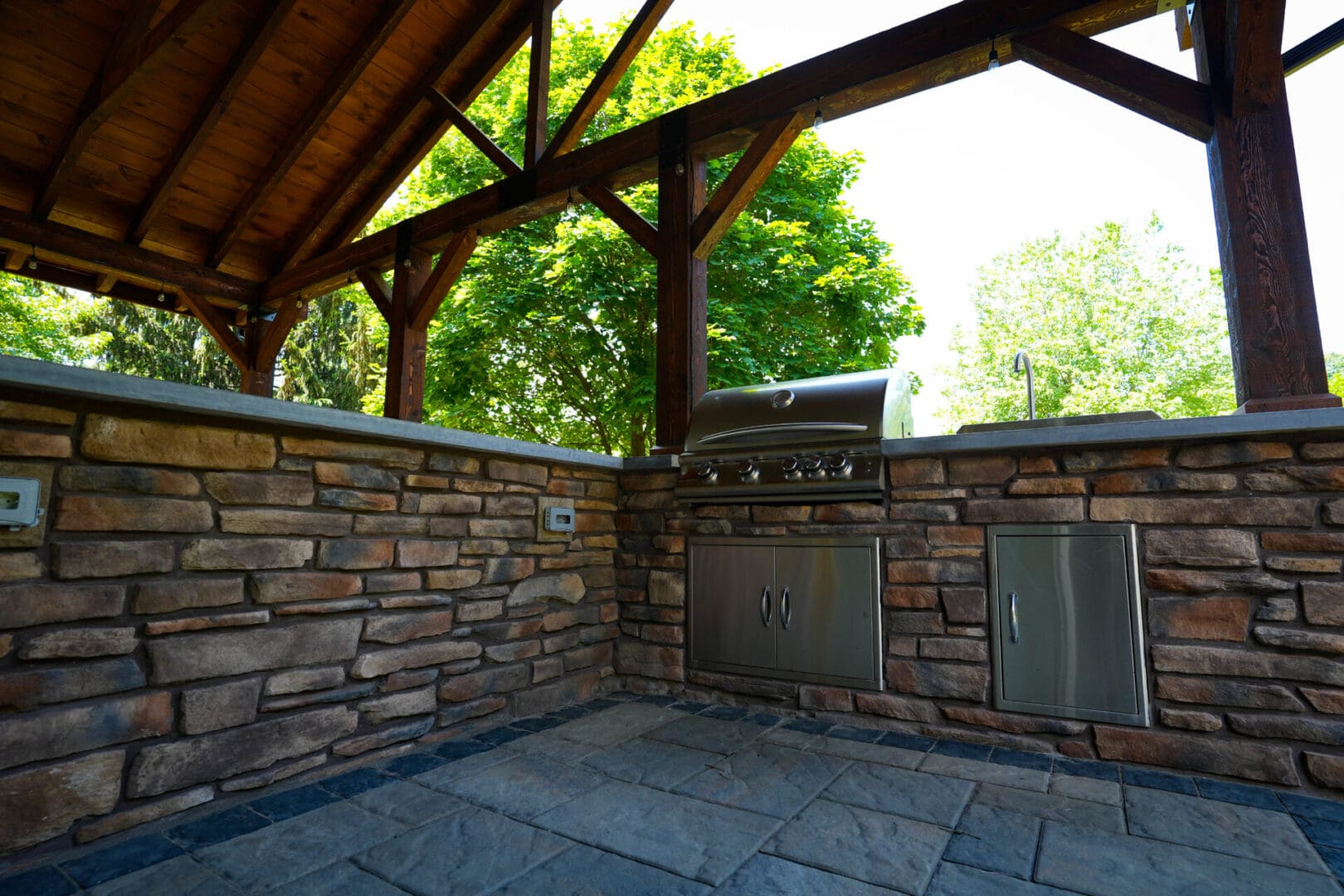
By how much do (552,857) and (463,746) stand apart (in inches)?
36.5

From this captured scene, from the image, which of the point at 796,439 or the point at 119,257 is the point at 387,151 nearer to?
the point at 119,257

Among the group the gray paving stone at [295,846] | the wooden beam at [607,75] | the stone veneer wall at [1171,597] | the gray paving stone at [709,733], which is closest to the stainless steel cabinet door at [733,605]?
the stone veneer wall at [1171,597]

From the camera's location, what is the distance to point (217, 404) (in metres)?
1.85

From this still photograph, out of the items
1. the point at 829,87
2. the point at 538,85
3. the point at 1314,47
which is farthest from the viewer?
the point at 538,85

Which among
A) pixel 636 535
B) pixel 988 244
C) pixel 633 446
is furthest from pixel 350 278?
pixel 988 244

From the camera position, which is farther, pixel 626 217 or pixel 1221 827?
pixel 626 217

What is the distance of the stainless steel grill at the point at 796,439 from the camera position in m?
2.71

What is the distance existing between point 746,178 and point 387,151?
372 centimetres

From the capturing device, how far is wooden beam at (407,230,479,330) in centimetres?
520

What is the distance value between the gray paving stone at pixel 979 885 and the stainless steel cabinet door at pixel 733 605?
1373mm

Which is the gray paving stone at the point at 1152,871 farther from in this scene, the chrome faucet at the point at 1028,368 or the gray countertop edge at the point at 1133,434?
the chrome faucet at the point at 1028,368

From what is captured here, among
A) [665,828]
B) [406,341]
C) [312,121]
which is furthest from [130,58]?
[665,828]

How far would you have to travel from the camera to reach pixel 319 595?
2.14m

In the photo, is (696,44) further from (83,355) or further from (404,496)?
(83,355)
